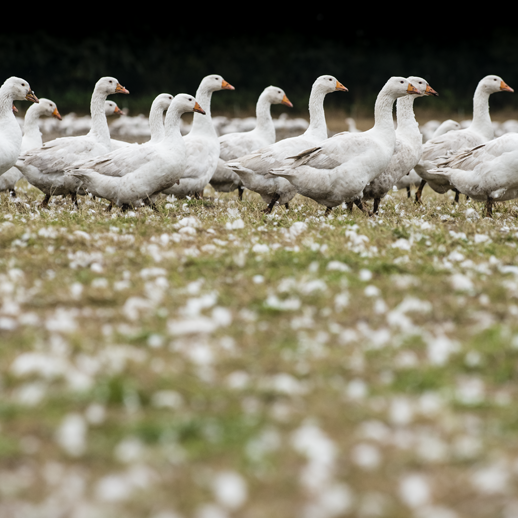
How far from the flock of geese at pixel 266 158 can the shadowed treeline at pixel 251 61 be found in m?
23.1

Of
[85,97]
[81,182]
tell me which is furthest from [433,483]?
[85,97]

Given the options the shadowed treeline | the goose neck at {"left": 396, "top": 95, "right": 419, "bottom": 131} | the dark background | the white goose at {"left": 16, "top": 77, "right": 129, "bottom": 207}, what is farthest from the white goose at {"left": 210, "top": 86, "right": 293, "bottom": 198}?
the dark background

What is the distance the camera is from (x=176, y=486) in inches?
131

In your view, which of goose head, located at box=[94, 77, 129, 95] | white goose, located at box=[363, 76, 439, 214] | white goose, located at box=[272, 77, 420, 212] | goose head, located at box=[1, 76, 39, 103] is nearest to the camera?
white goose, located at box=[272, 77, 420, 212]

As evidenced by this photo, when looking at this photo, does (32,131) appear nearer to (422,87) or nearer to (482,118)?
(422,87)

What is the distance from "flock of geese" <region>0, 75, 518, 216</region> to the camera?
1127 centimetres

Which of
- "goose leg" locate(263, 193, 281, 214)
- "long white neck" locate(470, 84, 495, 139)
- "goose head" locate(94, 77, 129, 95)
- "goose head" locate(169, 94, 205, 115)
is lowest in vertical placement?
"goose leg" locate(263, 193, 281, 214)

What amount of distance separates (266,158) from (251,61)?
1158 inches

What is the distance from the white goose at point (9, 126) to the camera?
1166cm

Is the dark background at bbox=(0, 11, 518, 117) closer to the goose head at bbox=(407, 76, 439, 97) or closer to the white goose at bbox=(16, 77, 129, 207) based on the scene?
the goose head at bbox=(407, 76, 439, 97)

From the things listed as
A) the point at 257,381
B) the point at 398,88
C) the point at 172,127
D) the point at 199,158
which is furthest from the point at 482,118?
the point at 257,381

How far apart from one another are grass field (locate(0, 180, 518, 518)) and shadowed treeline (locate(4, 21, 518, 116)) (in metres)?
30.9

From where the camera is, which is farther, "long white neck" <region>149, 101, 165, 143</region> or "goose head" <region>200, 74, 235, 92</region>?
"goose head" <region>200, 74, 235, 92</region>

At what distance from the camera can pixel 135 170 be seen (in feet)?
37.3
